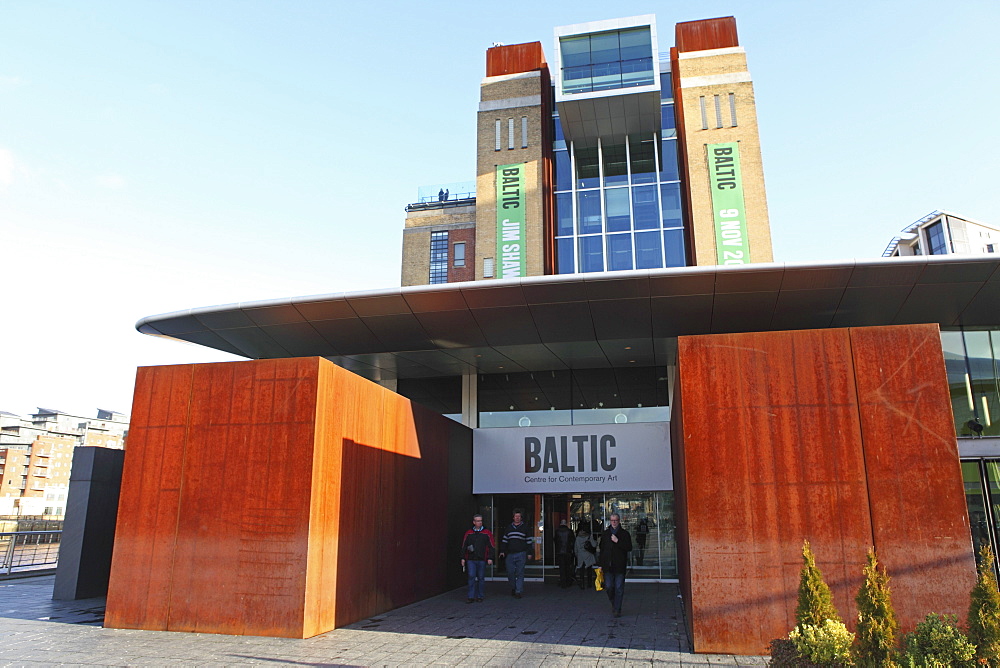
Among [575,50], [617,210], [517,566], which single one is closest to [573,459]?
[517,566]

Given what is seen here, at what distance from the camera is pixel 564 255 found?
87.8 ft

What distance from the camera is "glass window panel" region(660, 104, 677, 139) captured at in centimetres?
2677

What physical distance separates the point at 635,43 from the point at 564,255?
8595 mm

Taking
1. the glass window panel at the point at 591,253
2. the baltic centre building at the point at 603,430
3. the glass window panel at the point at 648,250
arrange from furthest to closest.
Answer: the glass window panel at the point at 591,253, the glass window panel at the point at 648,250, the baltic centre building at the point at 603,430

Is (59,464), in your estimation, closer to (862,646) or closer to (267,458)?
(267,458)

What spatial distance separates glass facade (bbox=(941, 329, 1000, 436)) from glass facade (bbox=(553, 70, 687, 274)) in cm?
1143

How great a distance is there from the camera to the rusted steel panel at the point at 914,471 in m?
7.62

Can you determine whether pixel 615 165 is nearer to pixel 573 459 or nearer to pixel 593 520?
pixel 573 459

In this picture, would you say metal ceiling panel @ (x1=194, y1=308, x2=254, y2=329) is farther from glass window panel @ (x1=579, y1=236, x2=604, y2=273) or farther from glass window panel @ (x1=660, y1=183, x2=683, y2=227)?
glass window panel @ (x1=660, y1=183, x2=683, y2=227)

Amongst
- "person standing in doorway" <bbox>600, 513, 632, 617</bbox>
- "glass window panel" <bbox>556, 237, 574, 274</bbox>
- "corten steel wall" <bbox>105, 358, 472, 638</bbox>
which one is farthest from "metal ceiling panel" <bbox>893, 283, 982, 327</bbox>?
"glass window panel" <bbox>556, 237, 574, 274</bbox>

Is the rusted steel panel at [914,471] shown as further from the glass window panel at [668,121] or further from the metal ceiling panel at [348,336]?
the glass window panel at [668,121]

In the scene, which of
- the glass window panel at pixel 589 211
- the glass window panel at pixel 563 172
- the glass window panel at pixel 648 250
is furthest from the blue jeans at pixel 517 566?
the glass window panel at pixel 563 172

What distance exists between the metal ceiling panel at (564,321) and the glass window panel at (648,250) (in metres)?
11.5

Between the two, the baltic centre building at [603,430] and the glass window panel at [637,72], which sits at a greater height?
the glass window panel at [637,72]
